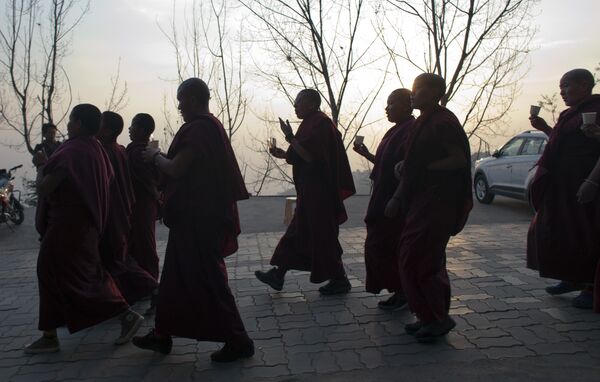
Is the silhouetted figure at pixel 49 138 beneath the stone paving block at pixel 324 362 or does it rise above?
above

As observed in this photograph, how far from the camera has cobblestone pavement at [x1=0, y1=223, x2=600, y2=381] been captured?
3512 millimetres

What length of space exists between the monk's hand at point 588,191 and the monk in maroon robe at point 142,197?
Result: 357 centimetres

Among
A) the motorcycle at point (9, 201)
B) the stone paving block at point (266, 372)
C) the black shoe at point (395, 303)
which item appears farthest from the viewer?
the motorcycle at point (9, 201)

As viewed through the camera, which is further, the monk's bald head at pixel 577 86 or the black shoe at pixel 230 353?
the monk's bald head at pixel 577 86

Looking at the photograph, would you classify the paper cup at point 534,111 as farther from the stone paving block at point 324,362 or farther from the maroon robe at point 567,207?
the stone paving block at point 324,362

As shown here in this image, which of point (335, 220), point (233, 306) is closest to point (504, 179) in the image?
point (335, 220)

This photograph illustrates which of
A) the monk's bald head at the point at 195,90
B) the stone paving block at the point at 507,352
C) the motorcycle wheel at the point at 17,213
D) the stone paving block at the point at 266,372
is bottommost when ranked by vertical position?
the stone paving block at the point at 507,352

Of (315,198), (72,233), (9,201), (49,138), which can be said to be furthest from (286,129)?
(9,201)

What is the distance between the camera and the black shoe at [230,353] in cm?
368

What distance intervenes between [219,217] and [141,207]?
1761 millimetres

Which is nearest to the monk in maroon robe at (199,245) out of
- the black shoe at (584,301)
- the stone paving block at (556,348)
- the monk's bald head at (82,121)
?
the monk's bald head at (82,121)

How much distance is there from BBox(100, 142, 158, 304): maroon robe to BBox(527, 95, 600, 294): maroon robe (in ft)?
11.2

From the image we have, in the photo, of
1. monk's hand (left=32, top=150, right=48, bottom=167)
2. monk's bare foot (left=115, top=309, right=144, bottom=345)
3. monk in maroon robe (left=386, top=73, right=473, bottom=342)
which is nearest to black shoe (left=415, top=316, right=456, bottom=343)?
monk in maroon robe (left=386, top=73, right=473, bottom=342)

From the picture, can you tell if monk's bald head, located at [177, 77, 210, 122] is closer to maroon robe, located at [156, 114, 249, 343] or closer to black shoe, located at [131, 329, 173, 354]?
maroon robe, located at [156, 114, 249, 343]
